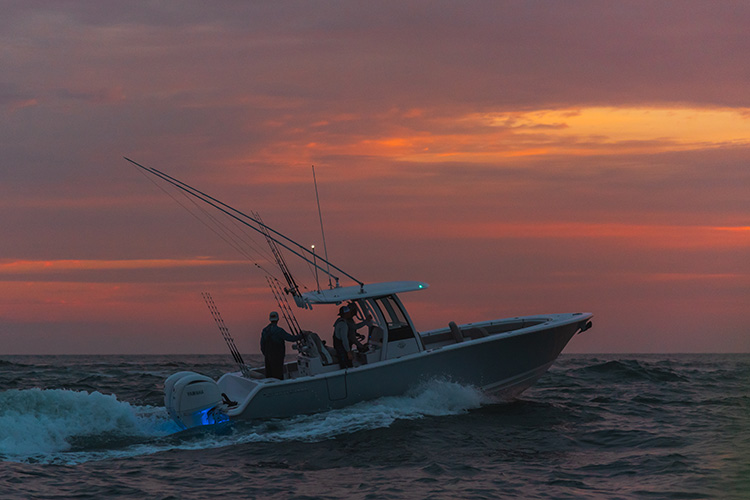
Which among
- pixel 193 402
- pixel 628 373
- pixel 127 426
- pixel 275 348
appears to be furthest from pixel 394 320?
pixel 628 373

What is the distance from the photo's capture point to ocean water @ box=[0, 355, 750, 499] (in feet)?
34.1

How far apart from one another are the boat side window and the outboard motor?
140 inches

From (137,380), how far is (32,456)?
16947mm

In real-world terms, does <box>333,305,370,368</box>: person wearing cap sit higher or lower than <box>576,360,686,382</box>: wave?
higher

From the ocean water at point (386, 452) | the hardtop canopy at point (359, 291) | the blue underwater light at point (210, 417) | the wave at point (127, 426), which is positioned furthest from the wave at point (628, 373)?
the blue underwater light at point (210, 417)

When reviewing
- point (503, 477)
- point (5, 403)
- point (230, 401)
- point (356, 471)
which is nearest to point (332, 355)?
point (230, 401)

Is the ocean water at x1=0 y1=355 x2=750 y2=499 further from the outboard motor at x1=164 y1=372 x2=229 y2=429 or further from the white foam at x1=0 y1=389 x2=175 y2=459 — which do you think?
the outboard motor at x1=164 y1=372 x2=229 y2=429

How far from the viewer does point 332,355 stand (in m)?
15.2

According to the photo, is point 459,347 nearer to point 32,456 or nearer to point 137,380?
point 32,456

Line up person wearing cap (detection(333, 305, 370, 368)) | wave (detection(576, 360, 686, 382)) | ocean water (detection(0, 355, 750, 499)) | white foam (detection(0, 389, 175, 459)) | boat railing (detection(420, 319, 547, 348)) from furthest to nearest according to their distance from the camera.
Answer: wave (detection(576, 360, 686, 382))
boat railing (detection(420, 319, 547, 348))
person wearing cap (detection(333, 305, 370, 368))
white foam (detection(0, 389, 175, 459))
ocean water (detection(0, 355, 750, 499))

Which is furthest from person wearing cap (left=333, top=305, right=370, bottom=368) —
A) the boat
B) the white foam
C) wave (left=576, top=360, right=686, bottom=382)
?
wave (left=576, top=360, right=686, bottom=382)

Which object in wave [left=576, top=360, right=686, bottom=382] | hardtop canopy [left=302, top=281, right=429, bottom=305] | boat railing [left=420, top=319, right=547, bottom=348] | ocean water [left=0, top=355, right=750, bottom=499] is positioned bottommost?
wave [left=576, top=360, right=686, bottom=382]

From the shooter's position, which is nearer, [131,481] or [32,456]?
[131,481]

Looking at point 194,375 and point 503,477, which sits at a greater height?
point 194,375
